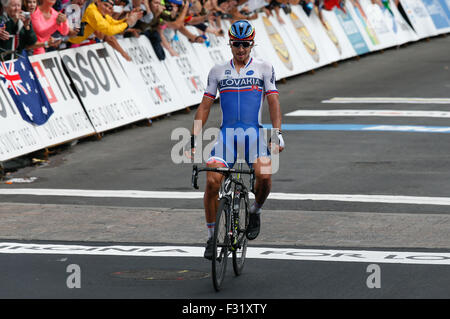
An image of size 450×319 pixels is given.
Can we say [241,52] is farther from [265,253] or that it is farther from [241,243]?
[265,253]

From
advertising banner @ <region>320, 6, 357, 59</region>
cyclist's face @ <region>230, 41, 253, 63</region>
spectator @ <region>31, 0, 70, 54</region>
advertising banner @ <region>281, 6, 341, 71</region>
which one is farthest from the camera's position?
advertising banner @ <region>320, 6, 357, 59</region>

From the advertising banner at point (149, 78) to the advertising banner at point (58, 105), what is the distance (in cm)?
186

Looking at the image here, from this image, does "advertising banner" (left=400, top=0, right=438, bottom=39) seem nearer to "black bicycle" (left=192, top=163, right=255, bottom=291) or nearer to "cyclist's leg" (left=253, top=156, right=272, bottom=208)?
"cyclist's leg" (left=253, top=156, right=272, bottom=208)

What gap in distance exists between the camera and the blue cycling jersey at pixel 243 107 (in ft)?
32.0

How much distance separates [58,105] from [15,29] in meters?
1.49

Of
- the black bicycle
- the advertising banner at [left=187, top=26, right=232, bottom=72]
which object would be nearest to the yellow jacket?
the advertising banner at [left=187, top=26, right=232, bottom=72]

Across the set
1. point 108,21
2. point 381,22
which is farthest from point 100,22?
point 381,22

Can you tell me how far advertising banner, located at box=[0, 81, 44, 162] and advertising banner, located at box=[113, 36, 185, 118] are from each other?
3528mm

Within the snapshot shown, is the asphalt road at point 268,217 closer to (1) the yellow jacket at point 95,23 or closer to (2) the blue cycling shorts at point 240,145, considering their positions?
(2) the blue cycling shorts at point 240,145

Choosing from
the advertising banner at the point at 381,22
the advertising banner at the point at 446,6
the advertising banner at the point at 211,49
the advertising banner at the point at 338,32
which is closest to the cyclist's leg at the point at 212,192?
the advertising banner at the point at 211,49

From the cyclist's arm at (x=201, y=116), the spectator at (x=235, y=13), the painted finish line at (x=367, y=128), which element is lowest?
the painted finish line at (x=367, y=128)

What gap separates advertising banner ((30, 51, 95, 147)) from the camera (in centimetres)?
1677
